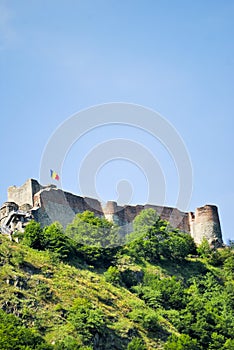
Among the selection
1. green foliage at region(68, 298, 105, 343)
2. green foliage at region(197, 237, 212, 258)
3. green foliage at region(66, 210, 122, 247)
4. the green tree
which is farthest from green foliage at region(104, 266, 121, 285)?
green foliage at region(197, 237, 212, 258)

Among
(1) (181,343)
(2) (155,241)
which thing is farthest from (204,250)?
(1) (181,343)

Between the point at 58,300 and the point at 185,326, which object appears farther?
the point at 185,326

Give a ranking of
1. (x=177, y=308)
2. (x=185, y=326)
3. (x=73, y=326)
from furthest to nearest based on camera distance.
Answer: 1. (x=177, y=308)
2. (x=185, y=326)
3. (x=73, y=326)

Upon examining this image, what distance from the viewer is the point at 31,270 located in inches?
1959

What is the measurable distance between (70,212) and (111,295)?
22099 mm

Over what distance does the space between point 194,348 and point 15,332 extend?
12677 mm

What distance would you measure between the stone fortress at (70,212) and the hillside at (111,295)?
5.39 meters

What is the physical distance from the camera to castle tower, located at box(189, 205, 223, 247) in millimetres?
77375

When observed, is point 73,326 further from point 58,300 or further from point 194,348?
point 194,348

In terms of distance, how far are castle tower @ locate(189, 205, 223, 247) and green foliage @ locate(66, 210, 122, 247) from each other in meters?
15.1

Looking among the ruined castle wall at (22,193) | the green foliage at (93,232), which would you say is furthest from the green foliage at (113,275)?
the ruined castle wall at (22,193)

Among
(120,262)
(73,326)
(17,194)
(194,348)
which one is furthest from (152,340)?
(17,194)

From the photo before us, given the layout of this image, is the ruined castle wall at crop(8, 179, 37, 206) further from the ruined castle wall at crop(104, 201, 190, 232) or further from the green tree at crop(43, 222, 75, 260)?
the green tree at crop(43, 222, 75, 260)

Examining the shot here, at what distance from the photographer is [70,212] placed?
7300 cm
